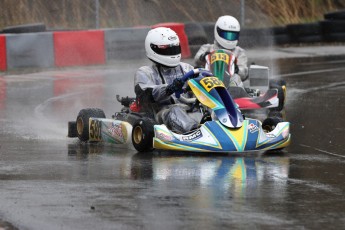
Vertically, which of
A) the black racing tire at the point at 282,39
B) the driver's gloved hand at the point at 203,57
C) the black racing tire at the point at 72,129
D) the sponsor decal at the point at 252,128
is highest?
the black racing tire at the point at 282,39

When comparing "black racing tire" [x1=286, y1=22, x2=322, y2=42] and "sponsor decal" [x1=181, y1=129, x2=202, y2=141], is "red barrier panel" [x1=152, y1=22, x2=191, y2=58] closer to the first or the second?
"black racing tire" [x1=286, y1=22, x2=322, y2=42]

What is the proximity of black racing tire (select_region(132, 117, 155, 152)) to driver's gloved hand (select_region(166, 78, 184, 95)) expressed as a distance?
0.39 metres

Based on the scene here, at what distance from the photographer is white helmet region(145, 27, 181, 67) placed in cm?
1030

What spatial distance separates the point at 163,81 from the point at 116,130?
76 centimetres

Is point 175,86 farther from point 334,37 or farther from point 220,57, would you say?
point 334,37

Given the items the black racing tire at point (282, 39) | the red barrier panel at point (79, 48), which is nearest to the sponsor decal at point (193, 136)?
the red barrier panel at point (79, 48)

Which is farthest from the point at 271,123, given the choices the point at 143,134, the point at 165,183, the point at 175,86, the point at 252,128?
the point at 165,183

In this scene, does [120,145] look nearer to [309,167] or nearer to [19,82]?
[309,167]

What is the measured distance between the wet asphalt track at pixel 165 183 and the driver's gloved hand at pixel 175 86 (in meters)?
0.65

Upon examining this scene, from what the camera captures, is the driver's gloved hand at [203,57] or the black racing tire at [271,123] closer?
the black racing tire at [271,123]

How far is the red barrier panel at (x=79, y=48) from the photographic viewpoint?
64.1 ft

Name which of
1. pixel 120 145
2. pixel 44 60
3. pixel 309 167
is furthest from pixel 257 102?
pixel 44 60

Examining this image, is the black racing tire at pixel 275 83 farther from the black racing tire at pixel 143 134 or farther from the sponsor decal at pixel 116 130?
the black racing tire at pixel 143 134

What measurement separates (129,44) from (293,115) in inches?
325
